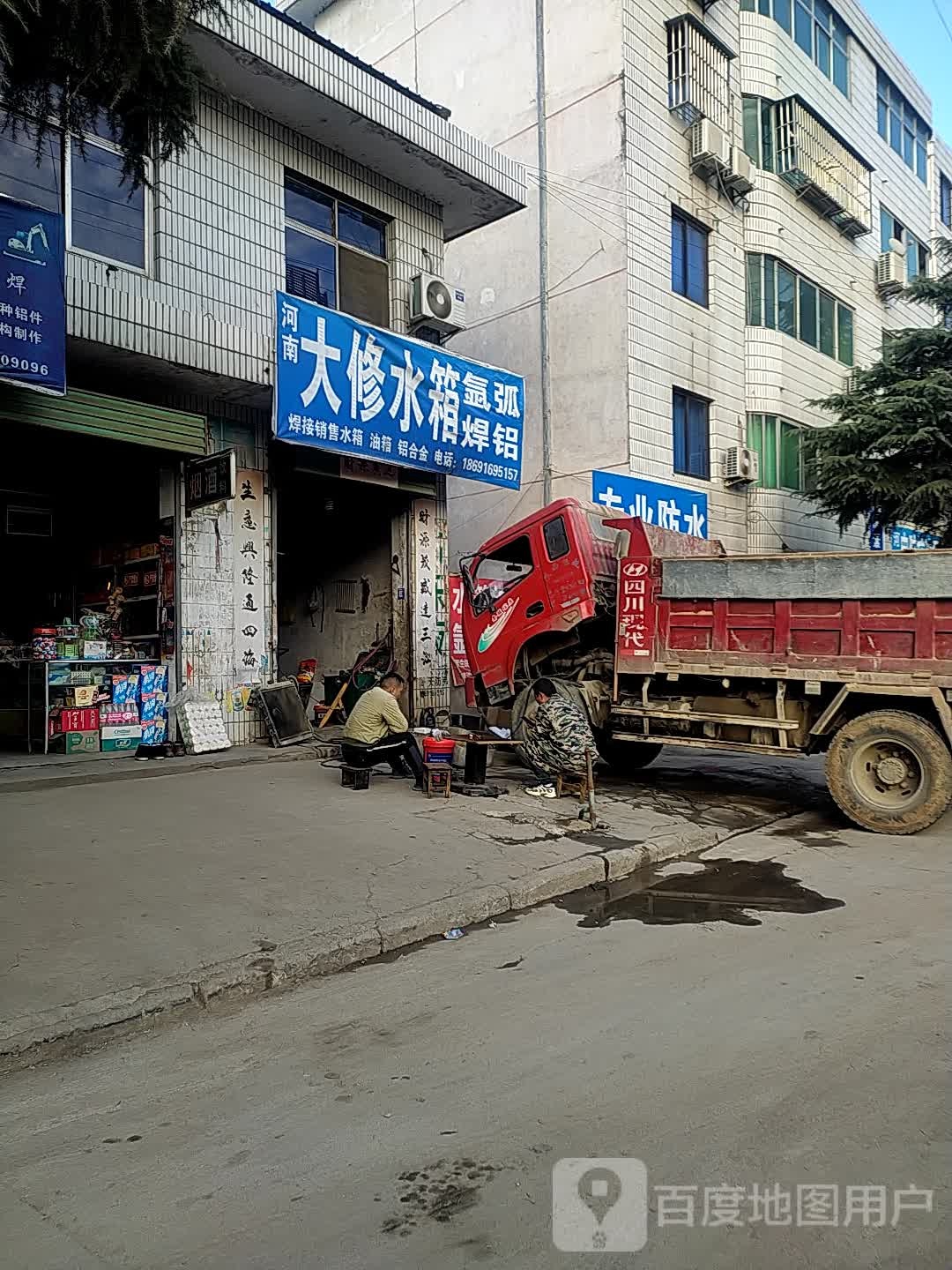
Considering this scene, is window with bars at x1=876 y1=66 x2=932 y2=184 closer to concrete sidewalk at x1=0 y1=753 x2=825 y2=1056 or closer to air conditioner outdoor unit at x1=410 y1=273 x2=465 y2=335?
air conditioner outdoor unit at x1=410 y1=273 x2=465 y2=335

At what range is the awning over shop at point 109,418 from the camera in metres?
8.68

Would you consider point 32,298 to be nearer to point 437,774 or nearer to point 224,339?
point 224,339

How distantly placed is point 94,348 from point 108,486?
3141mm

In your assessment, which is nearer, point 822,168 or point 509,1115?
point 509,1115

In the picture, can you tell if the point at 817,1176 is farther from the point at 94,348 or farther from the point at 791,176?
the point at 791,176

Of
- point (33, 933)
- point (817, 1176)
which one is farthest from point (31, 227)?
point (817, 1176)

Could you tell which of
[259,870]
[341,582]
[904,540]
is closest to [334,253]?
[341,582]

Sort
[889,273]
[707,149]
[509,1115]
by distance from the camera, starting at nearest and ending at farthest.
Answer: [509,1115]
[707,149]
[889,273]

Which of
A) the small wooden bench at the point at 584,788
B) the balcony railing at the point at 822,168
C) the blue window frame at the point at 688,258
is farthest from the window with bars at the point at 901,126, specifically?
the small wooden bench at the point at 584,788

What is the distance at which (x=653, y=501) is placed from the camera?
1627 centimetres

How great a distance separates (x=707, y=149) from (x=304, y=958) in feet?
57.6

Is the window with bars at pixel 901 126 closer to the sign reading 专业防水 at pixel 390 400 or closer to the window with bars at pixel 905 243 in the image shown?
the window with bars at pixel 905 243

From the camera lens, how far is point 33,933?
492 centimetres

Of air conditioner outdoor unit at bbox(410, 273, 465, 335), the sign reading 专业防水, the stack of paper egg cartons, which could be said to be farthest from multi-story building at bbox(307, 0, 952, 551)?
the stack of paper egg cartons
